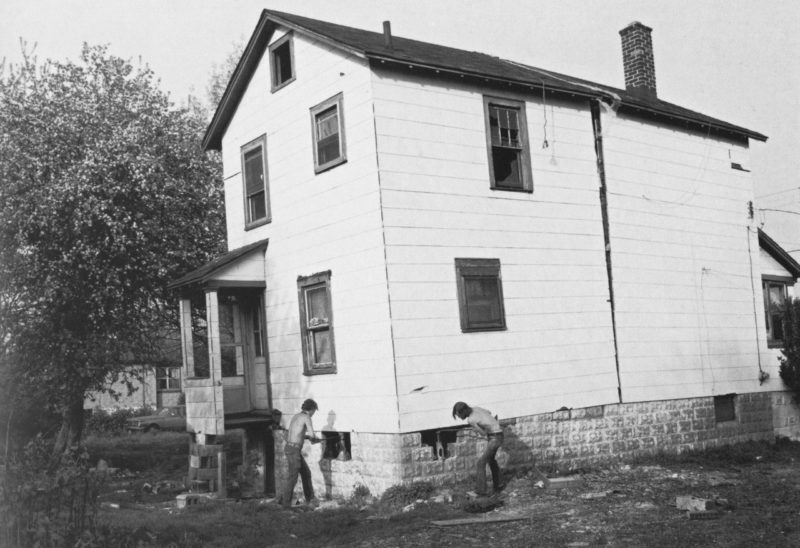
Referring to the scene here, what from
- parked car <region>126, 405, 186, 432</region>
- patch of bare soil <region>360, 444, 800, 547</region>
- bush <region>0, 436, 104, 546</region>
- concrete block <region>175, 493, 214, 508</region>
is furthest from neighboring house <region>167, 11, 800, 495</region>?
parked car <region>126, 405, 186, 432</region>

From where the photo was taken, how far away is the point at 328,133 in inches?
639

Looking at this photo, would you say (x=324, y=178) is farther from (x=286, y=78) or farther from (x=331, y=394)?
(x=331, y=394)

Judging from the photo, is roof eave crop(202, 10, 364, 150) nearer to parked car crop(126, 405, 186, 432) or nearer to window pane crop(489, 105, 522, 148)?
window pane crop(489, 105, 522, 148)

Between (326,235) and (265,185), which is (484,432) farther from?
(265,185)

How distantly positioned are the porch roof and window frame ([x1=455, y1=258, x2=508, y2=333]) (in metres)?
4.71

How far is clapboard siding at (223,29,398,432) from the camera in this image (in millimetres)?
14734

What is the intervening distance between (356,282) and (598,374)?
18.3ft

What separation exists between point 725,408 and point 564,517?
988 centimetres

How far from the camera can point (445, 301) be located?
15164 mm

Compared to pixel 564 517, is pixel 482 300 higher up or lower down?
higher up

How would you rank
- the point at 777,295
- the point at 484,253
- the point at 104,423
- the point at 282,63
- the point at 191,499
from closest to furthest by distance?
1. the point at 484,253
2. the point at 191,499
3. the point at 282,63
4. the point at 777,295
5. the point at 104,423

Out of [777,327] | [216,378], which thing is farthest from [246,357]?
[777,327]

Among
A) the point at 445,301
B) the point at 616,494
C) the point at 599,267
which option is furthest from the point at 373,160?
the point at 616,494

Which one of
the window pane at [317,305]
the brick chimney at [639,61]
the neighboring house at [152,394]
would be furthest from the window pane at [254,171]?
the neighboring house at [152,394]
